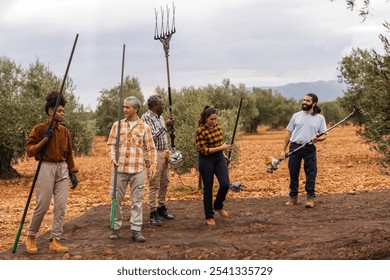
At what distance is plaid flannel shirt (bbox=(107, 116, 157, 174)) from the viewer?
8633 millimetres

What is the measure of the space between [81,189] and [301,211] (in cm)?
1031

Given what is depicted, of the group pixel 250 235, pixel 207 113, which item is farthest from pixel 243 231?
pixel 207 113

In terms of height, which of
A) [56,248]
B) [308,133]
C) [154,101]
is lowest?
[56,248]

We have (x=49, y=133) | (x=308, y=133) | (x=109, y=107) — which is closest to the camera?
(x=49, y=133)

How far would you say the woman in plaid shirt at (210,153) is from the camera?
9609 millimetres

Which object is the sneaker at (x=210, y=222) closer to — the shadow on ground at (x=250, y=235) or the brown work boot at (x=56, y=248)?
the shadow on ground at (x=250, y=235)

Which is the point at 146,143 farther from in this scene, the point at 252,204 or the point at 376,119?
the point at 252,204

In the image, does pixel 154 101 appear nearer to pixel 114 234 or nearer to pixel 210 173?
pixel 210 173

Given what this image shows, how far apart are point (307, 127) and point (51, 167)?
5.70 meters

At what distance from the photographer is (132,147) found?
28.5 ft

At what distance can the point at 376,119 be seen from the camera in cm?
693

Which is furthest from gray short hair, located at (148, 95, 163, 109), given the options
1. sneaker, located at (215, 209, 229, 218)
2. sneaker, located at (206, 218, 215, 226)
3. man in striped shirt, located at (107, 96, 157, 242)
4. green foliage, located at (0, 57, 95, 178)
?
green foliage, located at (0, 57, 95, 178)

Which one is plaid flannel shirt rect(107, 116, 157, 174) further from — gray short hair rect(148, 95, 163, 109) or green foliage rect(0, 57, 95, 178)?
green foliage rect(0, 57, 95, 178)

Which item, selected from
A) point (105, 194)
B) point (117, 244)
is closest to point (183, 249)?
point (117, 244)
